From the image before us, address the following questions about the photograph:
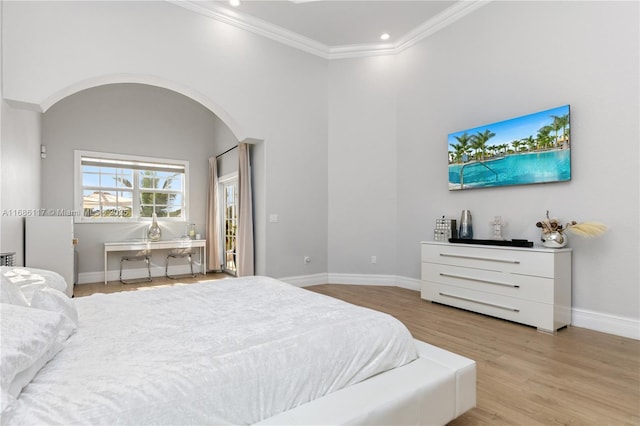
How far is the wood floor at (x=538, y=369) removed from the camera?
172cm

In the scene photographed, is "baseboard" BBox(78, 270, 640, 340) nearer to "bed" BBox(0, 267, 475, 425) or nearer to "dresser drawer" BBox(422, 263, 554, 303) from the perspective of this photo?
"dresser drawer" BBox(422, 263, 554, 303)

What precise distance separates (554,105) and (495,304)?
2.07 meters

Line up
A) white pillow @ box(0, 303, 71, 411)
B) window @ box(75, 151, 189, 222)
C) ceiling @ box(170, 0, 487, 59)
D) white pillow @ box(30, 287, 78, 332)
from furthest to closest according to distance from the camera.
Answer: window @ box(75, 151, 189, 222), ceiling @ box(170, 0, 487, 59), white pillow @ box(30, 287, 78, 332), white pillow @ box(0, 303, 71, 411)

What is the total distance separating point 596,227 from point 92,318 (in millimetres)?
3744

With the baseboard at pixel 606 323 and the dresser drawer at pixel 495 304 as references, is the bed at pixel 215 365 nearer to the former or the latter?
the dresser drawer at pixel 495 304

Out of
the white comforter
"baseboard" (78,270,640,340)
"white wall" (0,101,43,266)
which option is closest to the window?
"baseboard" (78,270,640,340)

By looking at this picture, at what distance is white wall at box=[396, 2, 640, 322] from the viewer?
9.36 ft

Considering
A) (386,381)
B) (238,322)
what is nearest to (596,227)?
(386,381)

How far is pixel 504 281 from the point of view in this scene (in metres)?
3.24

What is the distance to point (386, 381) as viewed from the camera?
138cm

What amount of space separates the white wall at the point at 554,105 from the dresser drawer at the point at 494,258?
453 millimetres

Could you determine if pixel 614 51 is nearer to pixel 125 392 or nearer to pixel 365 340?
pixel 365 340

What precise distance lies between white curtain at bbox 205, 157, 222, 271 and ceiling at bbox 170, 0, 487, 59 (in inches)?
112

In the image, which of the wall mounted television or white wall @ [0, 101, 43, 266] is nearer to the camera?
white wall @ [0, 101, 43, 266]
